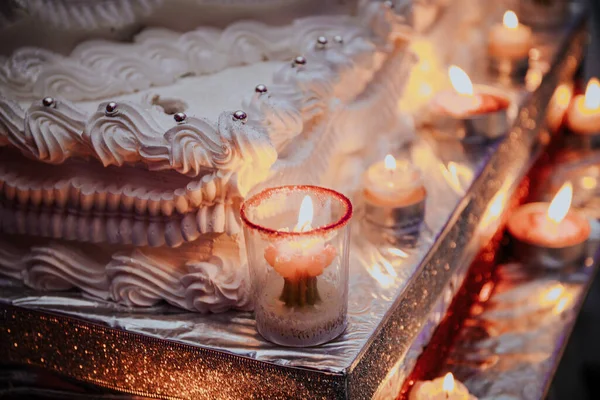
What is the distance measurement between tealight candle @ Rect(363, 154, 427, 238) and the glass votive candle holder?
396 mm

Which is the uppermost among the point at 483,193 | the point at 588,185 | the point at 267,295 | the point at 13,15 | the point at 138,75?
the point at 13,15

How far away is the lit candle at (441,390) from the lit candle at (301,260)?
0.44 meters

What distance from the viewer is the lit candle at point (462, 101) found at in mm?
2398

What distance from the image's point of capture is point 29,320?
1.73m

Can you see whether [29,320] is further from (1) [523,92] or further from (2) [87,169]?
(1) [523,92]

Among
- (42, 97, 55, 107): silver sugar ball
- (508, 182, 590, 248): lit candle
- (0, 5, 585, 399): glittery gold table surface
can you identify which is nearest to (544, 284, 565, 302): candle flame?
(508, 182, 590, 248): lit candle

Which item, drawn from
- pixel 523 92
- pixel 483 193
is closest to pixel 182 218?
pixel 483 193

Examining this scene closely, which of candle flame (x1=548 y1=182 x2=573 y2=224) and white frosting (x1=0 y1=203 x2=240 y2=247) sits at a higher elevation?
white frosting (x1=0 y1=203 x2=240 y2=247)

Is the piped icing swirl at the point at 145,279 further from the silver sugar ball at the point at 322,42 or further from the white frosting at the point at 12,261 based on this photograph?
the silver sugar ball at the point at 322,42

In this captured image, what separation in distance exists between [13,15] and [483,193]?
1338 millimetres

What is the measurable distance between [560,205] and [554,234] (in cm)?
10

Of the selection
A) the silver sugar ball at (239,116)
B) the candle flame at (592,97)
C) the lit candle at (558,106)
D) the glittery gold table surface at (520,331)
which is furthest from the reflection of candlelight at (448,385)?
the candle flame at (592,97)

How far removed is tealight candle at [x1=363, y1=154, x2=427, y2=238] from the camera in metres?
1.89

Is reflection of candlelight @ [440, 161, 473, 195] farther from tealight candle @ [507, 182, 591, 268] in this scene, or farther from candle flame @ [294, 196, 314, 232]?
candle flame @ [294, 196, 314, 232]
